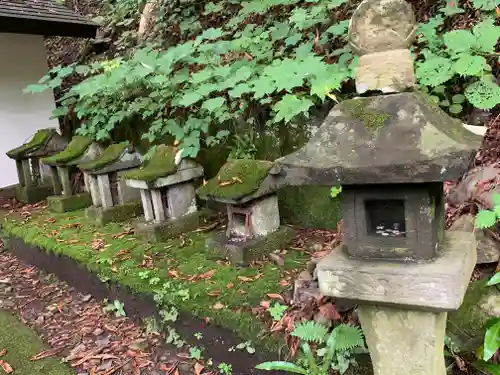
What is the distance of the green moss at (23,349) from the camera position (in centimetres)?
355

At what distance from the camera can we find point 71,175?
240 inches

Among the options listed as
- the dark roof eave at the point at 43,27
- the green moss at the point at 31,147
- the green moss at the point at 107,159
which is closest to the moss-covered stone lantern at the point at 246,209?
the green moss at the point at 107,159

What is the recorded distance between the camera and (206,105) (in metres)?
4.19

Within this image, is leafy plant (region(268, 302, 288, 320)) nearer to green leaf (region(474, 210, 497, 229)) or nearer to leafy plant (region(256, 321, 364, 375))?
leafy plant (region(256, 321, 364, 375))

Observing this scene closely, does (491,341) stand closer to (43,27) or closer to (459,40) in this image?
(459,40)

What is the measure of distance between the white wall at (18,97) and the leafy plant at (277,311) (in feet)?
20.0

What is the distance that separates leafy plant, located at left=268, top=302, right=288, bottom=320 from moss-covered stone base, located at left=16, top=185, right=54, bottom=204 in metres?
5.11

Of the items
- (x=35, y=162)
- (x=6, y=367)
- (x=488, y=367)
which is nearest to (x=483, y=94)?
(x=488, y=367)

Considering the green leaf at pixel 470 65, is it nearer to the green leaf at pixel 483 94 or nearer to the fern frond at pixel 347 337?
the green leaf at pixel 483 94

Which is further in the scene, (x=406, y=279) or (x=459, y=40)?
(x=459, y=40)

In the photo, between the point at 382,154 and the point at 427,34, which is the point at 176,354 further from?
the point at 427,34

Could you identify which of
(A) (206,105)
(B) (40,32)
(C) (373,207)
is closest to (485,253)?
(C) (373,207)

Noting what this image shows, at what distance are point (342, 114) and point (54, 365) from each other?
3.13 metres

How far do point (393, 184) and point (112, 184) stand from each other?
4.22 m
